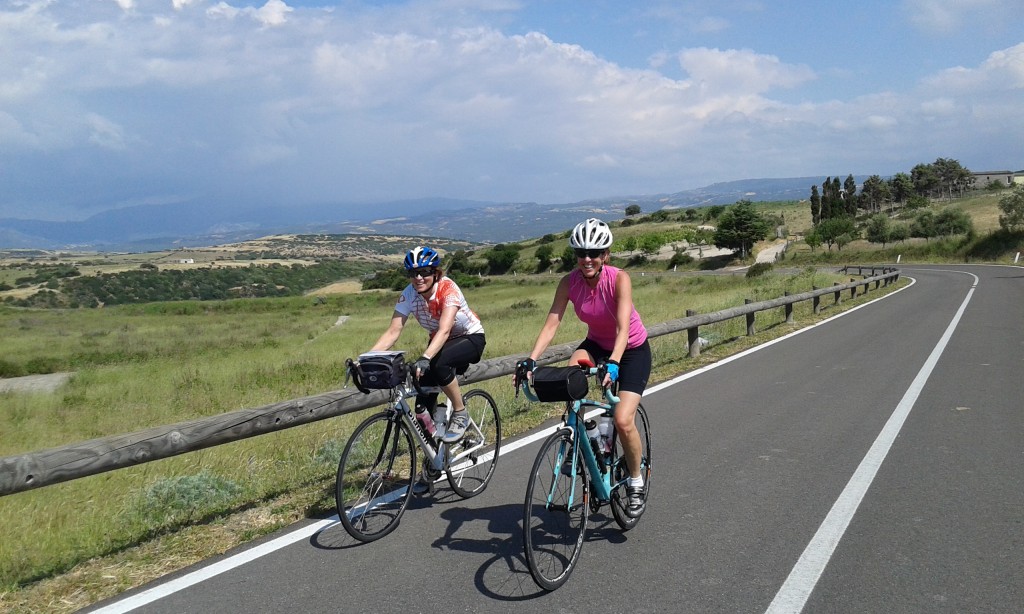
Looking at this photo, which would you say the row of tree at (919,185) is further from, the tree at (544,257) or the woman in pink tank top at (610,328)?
the woman in pink tank top at (610,328)

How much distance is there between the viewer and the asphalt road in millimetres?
3955

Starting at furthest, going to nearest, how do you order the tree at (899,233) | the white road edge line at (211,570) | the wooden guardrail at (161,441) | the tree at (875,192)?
the tree at (875,192) → the tree at (899,233) → the wooden guardrail at (161,441) → the white road edge line at (211,570)

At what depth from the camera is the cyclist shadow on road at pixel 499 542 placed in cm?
411

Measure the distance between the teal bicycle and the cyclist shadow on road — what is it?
186 millimetres

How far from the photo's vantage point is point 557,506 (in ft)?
13.7

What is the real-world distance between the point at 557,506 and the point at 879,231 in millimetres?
93718

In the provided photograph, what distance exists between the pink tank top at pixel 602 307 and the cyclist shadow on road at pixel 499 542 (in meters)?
1.28

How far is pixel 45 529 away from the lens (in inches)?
228

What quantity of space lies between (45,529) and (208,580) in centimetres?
237

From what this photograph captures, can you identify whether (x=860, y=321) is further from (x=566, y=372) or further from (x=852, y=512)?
(x=566, y=372)

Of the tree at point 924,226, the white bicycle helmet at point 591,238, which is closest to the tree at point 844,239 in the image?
the tree at point 924,226

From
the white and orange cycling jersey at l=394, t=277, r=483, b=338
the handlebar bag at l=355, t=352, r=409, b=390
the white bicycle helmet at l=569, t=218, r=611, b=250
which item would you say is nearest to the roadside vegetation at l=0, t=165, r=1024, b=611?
the handlebar bag at l=355, t=352, r=409, b=390

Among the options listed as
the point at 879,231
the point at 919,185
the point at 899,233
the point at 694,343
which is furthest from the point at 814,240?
the point at 694,343

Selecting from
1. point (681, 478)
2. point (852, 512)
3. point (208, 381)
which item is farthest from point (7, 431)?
point (852, 512)
